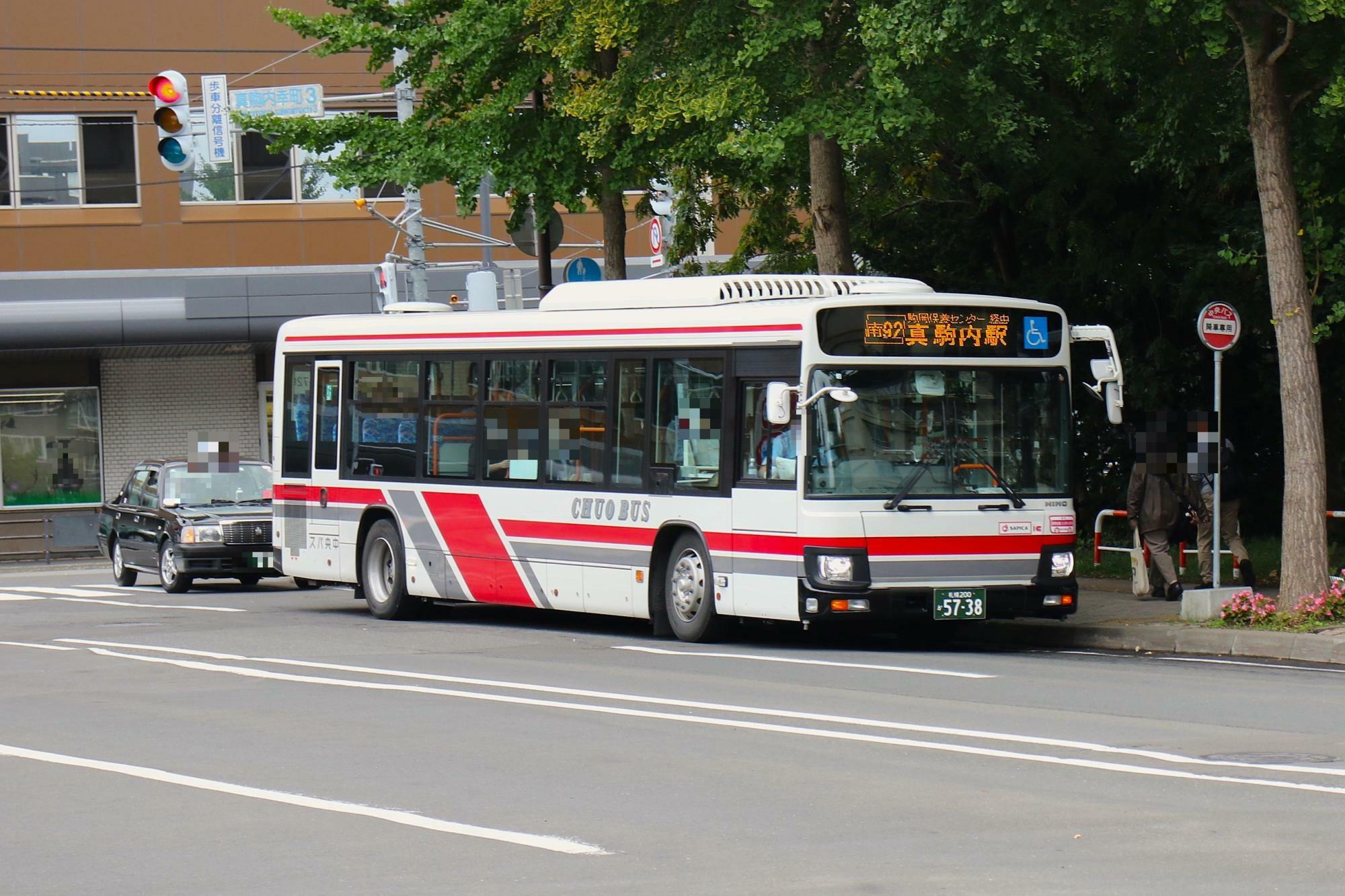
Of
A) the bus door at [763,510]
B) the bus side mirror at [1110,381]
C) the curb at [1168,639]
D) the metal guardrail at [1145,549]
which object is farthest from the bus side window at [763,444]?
the metal guardrail at [1145,549]

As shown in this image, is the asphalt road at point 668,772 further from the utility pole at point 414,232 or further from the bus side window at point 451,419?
the utility pole at point 414,232

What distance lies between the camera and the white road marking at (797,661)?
14.0m

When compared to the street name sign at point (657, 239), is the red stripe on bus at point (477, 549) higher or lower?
lower

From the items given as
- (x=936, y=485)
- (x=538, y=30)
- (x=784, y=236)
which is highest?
(x=538, y=30)

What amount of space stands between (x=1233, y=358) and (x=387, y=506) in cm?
1115

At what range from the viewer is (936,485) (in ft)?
50.8

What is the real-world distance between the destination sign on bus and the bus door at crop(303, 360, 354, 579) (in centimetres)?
725

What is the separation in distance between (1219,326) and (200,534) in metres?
13.5

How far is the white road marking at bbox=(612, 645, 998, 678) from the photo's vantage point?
13992 mm

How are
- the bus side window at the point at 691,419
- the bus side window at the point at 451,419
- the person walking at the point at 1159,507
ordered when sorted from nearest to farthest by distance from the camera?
the bus side window at the point at 691,419 < the person walking at the point at 1159,507 < the bus side window at the point at 451,419

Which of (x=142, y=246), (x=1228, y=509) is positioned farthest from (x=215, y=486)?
(x=1228, y=509)

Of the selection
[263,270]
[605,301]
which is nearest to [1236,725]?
[605,301]

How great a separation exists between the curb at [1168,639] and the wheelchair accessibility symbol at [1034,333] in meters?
2.48

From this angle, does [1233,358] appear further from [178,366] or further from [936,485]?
[178,366]
